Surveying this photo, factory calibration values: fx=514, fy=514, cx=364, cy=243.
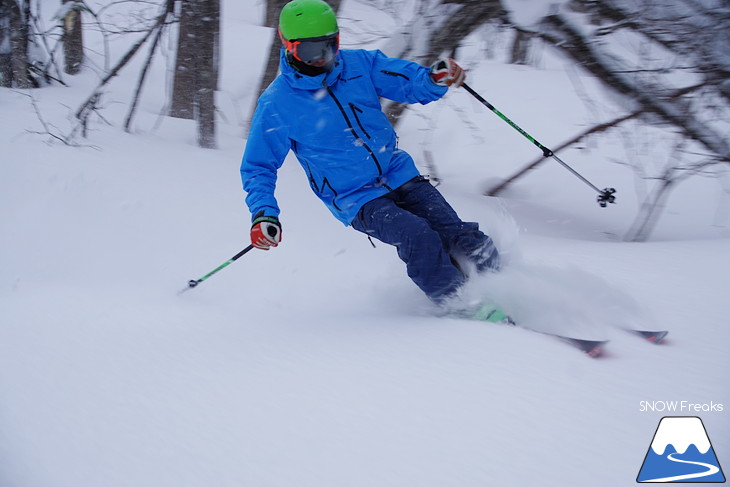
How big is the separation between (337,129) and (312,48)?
17.3 inches

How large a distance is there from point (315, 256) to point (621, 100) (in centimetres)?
272

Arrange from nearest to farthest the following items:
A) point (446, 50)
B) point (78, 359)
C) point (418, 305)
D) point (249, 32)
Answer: point (78, 359)
point (418, 305)
point (446, 50)
point (249, 32)

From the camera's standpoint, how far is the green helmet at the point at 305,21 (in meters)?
2.63

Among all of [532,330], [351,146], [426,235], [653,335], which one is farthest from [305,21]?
[653,335]

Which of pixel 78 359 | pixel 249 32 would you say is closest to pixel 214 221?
pixel 78 359

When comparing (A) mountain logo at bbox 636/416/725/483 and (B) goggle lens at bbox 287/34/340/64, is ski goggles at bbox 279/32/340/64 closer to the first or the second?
(B) goggle lens at bbox 287/34/340/64

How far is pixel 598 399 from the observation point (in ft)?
6.41

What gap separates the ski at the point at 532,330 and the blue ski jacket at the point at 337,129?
89 centimetres

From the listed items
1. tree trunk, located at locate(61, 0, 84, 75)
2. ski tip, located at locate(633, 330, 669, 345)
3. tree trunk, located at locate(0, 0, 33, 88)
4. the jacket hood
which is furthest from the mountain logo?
tree trunk, located at locate(61, 0, 84, 75)

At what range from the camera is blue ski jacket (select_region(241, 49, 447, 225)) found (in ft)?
9.27

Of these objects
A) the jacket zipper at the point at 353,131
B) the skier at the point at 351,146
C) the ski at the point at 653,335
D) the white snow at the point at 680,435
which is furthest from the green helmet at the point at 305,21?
the white snow at the point at 680,435

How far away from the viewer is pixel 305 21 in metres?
2.64

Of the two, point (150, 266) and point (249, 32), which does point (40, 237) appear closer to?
A: point (150, 266)

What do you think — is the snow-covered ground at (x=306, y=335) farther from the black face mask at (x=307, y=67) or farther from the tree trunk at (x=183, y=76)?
the black face mask at (x=307, y=67)
